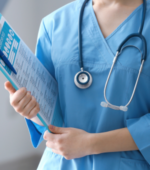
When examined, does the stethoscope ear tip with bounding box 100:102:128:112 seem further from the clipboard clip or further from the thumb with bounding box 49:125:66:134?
the clipboard clip

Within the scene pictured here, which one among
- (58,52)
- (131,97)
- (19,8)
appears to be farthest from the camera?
(19,8)

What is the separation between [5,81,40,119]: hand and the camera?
0.60 m

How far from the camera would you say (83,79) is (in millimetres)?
679

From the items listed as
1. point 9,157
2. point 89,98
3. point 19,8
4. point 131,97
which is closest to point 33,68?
point 89,98

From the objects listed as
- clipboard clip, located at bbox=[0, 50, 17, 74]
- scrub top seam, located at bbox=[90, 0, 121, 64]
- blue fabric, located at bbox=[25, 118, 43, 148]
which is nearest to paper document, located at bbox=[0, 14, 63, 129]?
clipboard clip, located at bbox=[0, 50, 17, 74]

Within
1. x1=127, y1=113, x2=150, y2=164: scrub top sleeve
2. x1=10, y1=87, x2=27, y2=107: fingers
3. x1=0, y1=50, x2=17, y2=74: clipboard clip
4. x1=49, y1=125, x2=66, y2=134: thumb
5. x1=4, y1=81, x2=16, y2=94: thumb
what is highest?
x1=0, y1=50, x2=17, y2=74: clipboard clip

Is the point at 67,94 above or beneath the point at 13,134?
above

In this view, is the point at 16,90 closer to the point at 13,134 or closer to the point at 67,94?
the point at 67,94

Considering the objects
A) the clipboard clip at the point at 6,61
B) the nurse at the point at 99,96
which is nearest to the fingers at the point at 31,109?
the nurse at the point at 99,96

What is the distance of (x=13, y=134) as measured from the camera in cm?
145

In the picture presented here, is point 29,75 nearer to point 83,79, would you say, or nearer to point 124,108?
point 83,79

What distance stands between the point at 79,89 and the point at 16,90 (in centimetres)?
21

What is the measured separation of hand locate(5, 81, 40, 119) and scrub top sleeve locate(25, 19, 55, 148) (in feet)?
0.64

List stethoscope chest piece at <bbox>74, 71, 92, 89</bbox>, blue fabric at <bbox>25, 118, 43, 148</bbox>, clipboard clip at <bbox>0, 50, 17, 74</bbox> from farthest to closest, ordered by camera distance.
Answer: blue fabric at <bbox>25, 118, 43, 148</bbox> → stethoscope chest piece at <bbox>74, 71, 92, 89</bbox> → clipboard clip at <bbox>0, 50, 17, 74</bbox>
